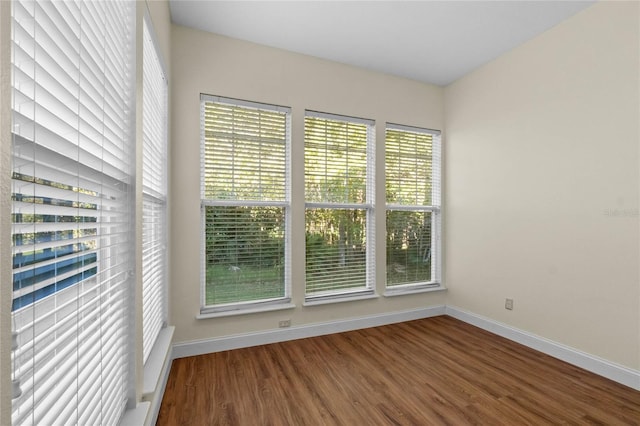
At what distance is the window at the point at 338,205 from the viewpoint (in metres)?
3.19

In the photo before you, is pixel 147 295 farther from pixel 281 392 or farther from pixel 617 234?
pixel 617 234

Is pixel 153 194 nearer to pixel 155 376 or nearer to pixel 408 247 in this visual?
pixel 155 376

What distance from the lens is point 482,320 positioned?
3.34 m

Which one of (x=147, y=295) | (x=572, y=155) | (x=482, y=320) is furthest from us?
(x=482, y=320)

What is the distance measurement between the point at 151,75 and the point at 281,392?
2308mm

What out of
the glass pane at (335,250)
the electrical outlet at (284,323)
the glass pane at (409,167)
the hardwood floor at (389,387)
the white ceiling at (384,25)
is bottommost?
the hardwood floor at (389,387)

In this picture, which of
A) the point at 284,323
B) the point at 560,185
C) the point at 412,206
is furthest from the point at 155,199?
the point at 560,185

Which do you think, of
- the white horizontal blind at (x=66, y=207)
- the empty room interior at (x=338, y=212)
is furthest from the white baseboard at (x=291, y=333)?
the white horizontal blind at (x=66, y=207)

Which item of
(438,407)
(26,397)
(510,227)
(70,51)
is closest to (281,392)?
(438,407)

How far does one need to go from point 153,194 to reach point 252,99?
1.41 meters

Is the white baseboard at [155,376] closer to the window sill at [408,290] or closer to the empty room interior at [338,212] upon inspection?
the empty room interior at [338,212]

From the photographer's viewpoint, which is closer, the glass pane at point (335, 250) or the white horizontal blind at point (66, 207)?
the white horizontal blind at point (66, 207)

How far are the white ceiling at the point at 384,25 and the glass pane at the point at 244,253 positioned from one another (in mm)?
1648

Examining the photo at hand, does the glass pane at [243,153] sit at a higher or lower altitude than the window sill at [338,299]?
higher
